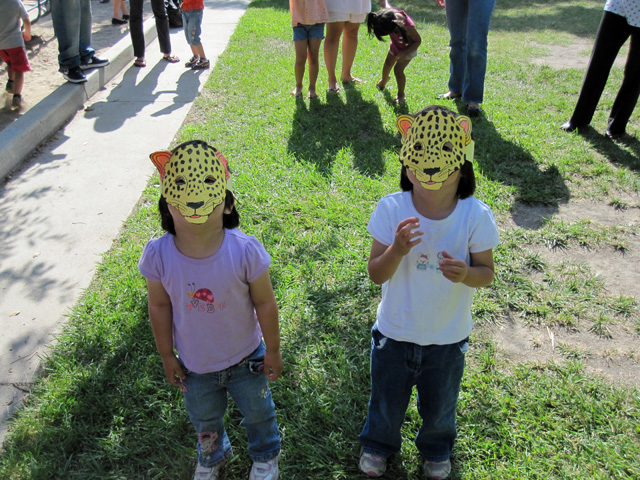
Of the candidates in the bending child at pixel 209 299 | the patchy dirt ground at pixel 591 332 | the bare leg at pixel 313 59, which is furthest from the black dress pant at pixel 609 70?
the bending child at pixel 209 299

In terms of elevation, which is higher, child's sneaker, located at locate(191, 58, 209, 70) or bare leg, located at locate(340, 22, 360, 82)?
bare leg, located at locate(340, 22, 360, 82)

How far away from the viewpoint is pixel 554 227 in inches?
148

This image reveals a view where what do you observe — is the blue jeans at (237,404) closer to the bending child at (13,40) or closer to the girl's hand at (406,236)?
the girl's hand at (406,236)

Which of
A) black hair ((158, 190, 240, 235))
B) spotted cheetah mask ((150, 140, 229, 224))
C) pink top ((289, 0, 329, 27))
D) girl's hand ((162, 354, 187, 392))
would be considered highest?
spotted cheetah mask ((150, 140, 229, 224))

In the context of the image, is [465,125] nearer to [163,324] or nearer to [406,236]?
A: [406,236]

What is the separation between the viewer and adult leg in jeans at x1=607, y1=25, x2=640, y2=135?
15.8 ft

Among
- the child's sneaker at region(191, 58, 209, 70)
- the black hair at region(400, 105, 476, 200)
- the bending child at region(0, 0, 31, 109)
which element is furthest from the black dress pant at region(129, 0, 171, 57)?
the black hair at region(400, 105, 476, 200)

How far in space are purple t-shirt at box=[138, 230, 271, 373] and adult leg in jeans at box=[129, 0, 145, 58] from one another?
6.53 m

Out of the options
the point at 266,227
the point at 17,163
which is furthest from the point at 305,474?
the point at 17,163

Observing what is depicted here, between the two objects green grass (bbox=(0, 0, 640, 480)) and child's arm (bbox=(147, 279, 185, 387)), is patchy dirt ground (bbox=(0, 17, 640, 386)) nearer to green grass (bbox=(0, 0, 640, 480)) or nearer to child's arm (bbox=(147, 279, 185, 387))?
green grass (bbox=(0, 0, 640, 480))

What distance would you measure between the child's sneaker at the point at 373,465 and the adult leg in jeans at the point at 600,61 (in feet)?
14.0

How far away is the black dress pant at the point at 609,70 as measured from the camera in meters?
4.84

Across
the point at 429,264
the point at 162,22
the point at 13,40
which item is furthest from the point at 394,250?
the point at 162,22

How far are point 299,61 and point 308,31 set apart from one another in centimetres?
36
